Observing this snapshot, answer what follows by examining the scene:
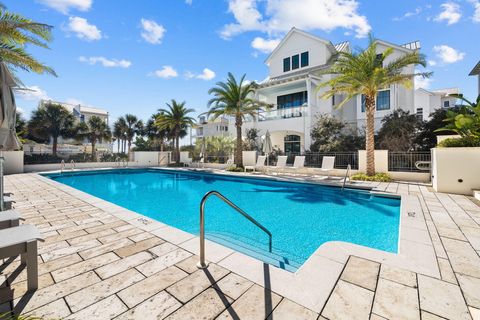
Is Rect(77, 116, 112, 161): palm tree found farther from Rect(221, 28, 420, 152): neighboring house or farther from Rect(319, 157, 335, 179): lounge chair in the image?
Rect(319, 157, 335, 179): lounge chair

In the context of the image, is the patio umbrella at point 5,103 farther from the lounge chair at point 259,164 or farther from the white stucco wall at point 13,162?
the white stucco wall at point 13,162

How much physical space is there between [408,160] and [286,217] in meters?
9.27

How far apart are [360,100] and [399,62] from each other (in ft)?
29.9

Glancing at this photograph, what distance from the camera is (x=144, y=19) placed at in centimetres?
1199

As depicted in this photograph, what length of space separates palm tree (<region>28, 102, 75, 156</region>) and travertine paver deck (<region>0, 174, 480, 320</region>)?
83.5 feet

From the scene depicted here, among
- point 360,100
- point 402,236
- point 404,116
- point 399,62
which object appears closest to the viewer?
point 402,236

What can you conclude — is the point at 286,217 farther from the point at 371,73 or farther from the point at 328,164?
the point at 371,73

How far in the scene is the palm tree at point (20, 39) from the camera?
26.2 ft

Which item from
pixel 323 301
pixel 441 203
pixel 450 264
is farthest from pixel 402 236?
pixel 441 203

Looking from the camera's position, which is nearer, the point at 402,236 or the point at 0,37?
the point at 402,236

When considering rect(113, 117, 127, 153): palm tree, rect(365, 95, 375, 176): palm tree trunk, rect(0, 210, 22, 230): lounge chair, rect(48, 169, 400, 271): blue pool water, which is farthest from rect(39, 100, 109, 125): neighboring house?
rect(0, 210, 22, 230): lounge chair

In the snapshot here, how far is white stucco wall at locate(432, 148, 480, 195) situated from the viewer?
780cm

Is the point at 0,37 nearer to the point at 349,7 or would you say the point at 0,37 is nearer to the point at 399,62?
the point at 349,7

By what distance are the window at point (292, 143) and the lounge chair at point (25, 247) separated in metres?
21.1
